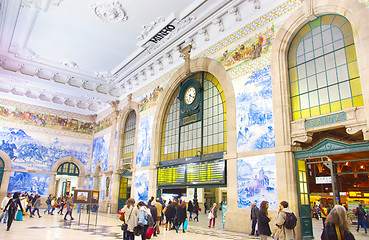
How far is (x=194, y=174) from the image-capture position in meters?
13.4

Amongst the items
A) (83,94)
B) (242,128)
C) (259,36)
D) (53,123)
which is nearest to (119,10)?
(259,36)

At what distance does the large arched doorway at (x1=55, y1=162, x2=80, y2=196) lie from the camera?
80.4 feet

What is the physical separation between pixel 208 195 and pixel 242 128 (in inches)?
651

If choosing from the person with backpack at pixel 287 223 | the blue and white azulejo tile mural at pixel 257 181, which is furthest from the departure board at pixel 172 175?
the person with backpack at pixel 287 223

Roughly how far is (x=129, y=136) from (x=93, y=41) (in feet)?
23.8

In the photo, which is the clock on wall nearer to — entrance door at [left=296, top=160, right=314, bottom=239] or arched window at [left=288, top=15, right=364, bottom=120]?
arched window at [left=288, top=15, right=364, bottom=120]

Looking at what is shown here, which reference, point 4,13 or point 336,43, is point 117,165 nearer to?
point 4,13

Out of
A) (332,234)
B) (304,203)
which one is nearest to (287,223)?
(332,234)

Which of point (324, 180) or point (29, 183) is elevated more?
point (324, 180)

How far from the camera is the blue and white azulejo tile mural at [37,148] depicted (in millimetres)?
21938

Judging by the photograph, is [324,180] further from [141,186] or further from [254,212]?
[141,186]

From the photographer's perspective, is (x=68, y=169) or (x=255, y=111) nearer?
(x=255, y=111)

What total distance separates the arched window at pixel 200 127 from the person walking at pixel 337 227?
8.91 metres

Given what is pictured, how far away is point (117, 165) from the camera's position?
66.1ft
